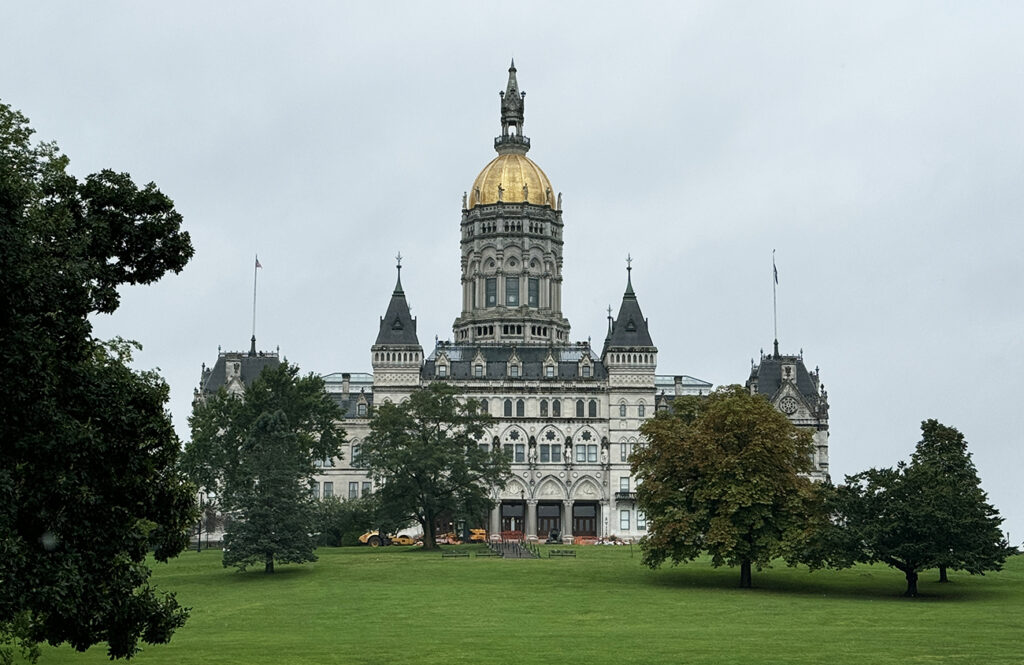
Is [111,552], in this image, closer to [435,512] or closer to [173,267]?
[173,267]

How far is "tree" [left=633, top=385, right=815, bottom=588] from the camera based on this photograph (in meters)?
78.7

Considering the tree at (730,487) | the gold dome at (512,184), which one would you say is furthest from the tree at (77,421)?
the gold dome at (512,184)

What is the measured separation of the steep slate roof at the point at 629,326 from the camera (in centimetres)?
14262

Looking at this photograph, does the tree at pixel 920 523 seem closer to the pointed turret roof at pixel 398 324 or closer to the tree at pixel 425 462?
the tree at pixel 425 462

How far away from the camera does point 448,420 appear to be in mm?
110625

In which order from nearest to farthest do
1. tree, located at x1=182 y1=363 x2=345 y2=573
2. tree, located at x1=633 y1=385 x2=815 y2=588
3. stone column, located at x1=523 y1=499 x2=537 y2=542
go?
tree, located at x1=633 y1=385 x2=815 y2=588
tree, located at x1=182 y1=363 x2=345 y2=573
stone column, located at x1=523 y1=499 x2=537 y2=542

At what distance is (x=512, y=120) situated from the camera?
532 ft

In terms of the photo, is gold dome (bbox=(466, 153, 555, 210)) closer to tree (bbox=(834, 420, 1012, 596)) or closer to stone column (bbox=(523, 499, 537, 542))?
stone column (bbox=(523, 499, 537, 542))

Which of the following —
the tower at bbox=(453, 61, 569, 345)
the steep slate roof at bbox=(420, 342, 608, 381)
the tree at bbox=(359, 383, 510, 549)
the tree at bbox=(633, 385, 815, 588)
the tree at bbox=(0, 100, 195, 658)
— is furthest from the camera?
the tower at bbox=(453, 61, 569, 345)

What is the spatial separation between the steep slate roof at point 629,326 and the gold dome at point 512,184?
16.5m

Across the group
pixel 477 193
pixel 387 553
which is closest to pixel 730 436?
pixel 387 553

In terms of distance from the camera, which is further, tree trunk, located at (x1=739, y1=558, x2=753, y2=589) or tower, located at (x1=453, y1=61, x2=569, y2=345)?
tower, located at (x1=453, y1=61, x2=569, y2=345)

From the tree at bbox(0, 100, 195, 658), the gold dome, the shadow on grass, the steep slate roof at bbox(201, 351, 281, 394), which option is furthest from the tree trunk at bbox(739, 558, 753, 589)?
the gold dome

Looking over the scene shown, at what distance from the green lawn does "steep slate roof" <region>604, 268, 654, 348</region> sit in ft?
153
